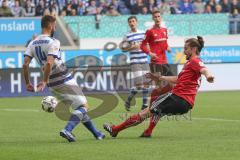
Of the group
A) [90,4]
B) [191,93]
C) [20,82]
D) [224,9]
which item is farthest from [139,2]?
[191,93]

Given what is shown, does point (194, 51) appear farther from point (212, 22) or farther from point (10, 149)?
point (212, 22)

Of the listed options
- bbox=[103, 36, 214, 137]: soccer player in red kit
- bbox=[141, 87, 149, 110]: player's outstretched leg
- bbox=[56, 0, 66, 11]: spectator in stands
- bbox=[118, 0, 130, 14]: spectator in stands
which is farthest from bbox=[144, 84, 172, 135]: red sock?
bbox=[118, 0, 130, 14]: spectator in stands

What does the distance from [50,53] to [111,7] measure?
2071 cm

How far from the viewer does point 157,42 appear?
18453 mm

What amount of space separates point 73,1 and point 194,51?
68.9ft

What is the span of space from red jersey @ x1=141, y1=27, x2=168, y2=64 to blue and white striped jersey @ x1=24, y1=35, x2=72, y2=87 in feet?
19.2

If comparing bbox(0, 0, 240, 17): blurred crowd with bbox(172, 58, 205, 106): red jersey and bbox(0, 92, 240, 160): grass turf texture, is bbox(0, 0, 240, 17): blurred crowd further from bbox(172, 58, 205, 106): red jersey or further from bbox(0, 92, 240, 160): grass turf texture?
bbox(172, 58, 205, 106): red jersey

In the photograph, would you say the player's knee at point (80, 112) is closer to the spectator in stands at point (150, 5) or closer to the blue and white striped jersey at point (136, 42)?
the blue and white striped jersey at point (136, 42)

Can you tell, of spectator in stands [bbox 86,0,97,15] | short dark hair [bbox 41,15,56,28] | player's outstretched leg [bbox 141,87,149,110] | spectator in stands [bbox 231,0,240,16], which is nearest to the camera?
short dark hair [bbox 41,15,56,28]

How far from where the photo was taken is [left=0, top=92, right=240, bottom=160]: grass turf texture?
10.8 meters

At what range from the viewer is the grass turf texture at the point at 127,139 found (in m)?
10.8

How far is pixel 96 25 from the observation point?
105 feet

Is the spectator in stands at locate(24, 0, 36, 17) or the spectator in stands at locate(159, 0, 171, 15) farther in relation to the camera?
the spectator in stands at locate(159, 0, 171, 15)

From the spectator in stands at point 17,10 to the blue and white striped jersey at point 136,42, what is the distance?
11.8 meters
